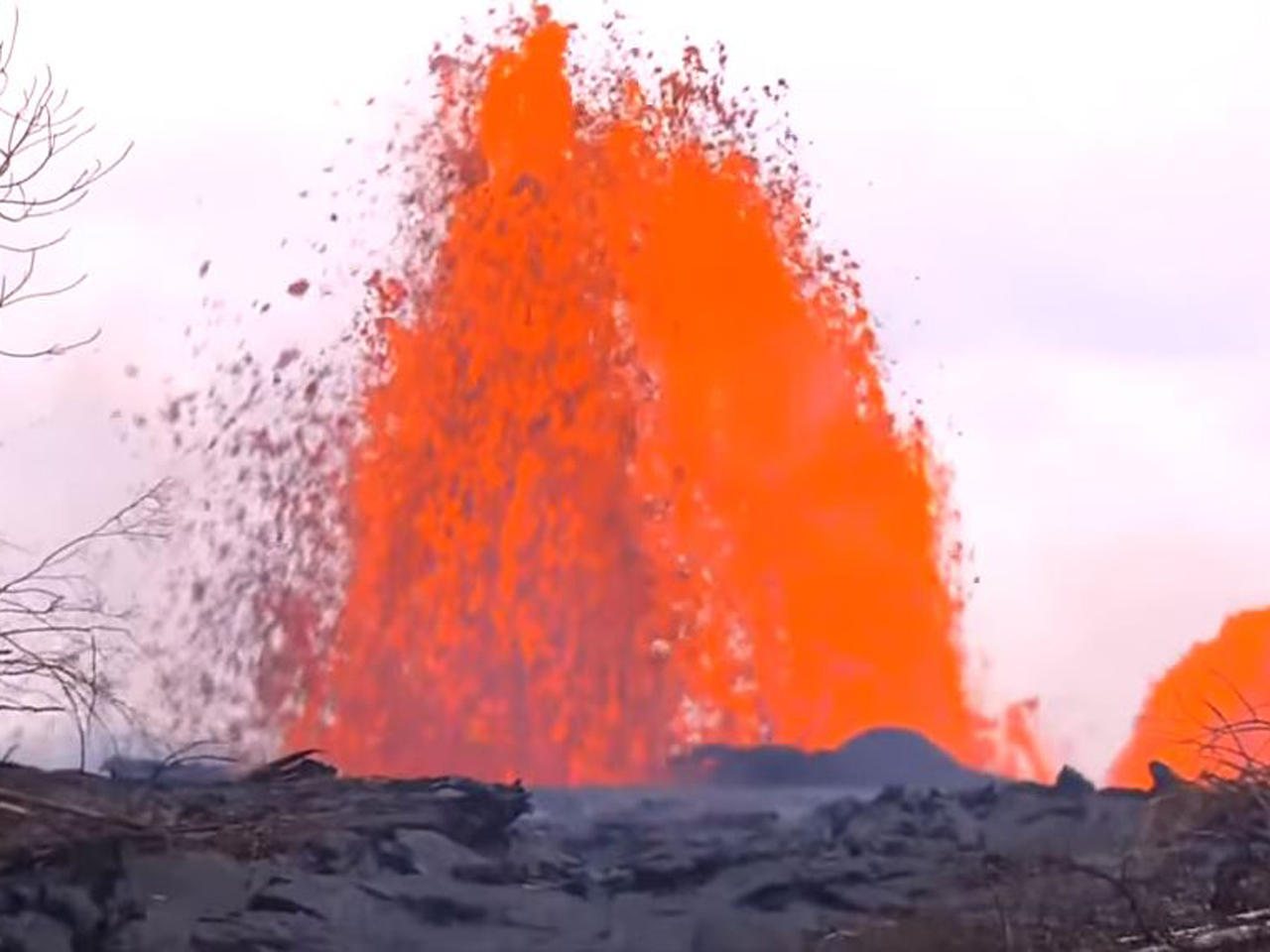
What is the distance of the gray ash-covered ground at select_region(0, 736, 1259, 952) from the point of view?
1536cm

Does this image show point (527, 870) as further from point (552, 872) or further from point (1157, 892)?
point (1157, 892)

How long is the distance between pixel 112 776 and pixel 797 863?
7.02 meters

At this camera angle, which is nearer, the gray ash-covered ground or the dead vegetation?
the dead vegetation

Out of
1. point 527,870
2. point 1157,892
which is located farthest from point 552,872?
point 1157,892

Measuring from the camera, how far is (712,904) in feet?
59.9

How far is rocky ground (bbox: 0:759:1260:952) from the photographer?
15.3 metres

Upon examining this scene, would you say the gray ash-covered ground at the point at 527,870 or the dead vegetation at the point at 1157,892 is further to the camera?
the gray ash-covered ground at the point at 527,870

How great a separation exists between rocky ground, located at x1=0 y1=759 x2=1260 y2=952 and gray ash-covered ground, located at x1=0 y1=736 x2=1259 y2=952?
0.09ft

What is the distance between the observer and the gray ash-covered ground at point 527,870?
15.4 metres

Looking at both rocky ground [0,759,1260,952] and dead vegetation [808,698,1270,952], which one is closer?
dead vegetation [808,698,1270,952]

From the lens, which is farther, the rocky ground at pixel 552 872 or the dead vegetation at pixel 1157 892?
the rocky ground at pixel 552 872

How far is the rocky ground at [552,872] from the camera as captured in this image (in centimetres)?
1531

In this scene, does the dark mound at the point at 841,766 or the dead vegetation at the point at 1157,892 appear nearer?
the dead vegetation at the point at 1157,892

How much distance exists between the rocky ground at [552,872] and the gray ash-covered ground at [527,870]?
0.03 meters
